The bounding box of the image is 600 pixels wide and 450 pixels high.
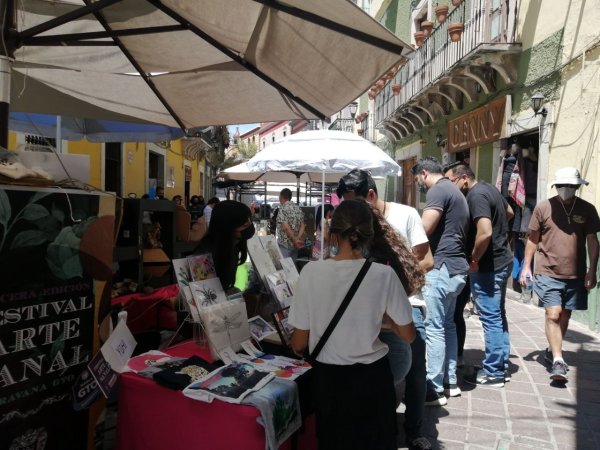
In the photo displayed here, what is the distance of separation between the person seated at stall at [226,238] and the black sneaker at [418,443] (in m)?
1.46

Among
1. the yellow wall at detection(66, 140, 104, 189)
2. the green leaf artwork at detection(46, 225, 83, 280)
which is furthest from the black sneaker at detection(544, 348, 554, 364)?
the yellow wall at detection(66, 140, 104, 189)

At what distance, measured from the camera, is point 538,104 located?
24.0 feet

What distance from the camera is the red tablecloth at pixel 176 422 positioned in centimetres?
203

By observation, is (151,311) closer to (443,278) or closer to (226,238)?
(226,238)

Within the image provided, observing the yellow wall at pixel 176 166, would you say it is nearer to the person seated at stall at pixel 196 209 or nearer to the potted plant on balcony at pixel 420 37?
the person seated at stall at pixel 196 209

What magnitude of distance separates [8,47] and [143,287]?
162 cm

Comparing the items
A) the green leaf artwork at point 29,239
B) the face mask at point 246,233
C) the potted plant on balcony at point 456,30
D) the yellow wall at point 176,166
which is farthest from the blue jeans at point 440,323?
the yellow wall at point 176,166

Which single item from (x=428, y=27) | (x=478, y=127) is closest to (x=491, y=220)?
(x=478, y=127)

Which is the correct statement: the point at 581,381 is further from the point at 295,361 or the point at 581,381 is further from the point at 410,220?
the point at 295,361

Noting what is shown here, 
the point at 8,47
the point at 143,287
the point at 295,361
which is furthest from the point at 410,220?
the point at 8,47

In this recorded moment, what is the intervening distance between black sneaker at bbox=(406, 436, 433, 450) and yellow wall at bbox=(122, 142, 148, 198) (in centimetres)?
1039

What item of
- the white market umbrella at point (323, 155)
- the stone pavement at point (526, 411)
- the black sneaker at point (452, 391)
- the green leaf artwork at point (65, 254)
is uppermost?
the white market umbrella at point (323, 155)

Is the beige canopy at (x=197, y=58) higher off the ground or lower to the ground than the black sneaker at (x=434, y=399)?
higher

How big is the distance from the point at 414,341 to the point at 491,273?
Answer: 1.57 m
